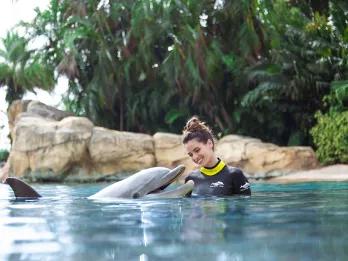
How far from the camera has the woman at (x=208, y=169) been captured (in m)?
5.26

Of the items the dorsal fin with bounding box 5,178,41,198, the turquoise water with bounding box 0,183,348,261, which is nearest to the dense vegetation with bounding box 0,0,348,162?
the dorsal fin with bounding box 5,178,41,198

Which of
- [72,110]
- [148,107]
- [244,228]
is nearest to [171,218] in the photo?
[244,228]

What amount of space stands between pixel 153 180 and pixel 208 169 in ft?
1.82

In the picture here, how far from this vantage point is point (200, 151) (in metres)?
5.32

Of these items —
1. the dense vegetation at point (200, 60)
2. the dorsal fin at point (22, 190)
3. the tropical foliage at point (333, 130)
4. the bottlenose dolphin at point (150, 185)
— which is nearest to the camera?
the bottlenose dolphin at point (150, 185)

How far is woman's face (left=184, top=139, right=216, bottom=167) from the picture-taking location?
525cm

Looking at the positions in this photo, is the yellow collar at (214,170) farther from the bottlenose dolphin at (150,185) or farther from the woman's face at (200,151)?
the bottlenose dolphin at (150,185)

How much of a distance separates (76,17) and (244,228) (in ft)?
59.3

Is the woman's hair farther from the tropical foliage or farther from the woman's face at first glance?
the tropical foliage

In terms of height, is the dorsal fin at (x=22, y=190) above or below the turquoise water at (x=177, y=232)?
above

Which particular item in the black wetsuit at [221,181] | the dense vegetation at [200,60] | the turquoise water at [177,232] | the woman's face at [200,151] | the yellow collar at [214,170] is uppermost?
the dense vegetation at [200,60]

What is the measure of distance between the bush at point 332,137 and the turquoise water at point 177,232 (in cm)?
1102

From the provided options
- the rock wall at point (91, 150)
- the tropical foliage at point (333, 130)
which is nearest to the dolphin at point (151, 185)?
the rock wall at point (91, 150)

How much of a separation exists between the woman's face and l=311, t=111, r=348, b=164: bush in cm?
1026
